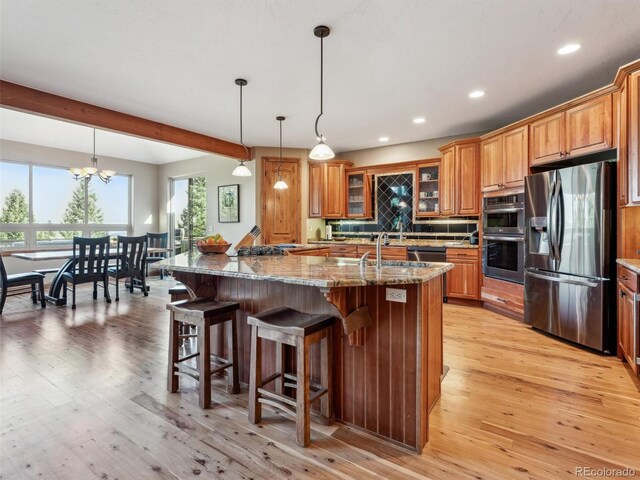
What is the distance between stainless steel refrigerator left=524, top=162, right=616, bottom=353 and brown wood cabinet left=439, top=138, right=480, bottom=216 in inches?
39.3

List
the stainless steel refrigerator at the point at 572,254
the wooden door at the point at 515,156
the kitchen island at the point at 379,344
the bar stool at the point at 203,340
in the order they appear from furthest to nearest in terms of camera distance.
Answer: the wooden door at the point at 515,156, the stainless steel refrigerator at the point at 572,254, the bar stool at the point at 203,340, the kitchen island at the point at 379,344

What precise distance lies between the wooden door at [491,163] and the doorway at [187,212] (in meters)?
5.43

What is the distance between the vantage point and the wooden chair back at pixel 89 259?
467 cm

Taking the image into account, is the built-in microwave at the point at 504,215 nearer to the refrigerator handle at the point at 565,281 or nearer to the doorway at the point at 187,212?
the refrigerator handle at the point at 565,281

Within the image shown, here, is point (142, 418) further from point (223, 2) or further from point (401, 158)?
point (401, 158)

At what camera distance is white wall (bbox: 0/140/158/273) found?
588cm

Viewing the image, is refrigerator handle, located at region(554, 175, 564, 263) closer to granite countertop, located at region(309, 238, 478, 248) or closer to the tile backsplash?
granite countertop, located at region(309, 238, 478, 248)

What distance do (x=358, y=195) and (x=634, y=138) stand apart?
392 cm

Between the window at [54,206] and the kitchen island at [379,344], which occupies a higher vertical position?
the window at [54,206]

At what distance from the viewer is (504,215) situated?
13.6 ft

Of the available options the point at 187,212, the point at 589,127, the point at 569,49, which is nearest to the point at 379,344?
the point at 569,49

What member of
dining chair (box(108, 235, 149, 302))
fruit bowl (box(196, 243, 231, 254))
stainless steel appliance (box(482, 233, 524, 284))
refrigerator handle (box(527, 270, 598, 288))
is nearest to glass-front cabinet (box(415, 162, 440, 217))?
stainless steel appliance (box(482, 233, 524, 284))

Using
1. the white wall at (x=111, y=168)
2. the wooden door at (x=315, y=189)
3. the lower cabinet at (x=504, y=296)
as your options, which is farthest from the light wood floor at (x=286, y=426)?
the white wall at (x=111, y=168)

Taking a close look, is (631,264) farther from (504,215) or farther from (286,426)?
(286,426)
